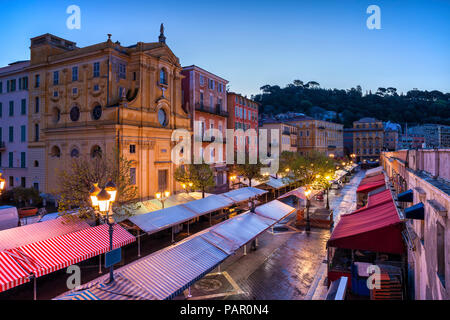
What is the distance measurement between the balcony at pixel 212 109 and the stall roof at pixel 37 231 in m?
24.7

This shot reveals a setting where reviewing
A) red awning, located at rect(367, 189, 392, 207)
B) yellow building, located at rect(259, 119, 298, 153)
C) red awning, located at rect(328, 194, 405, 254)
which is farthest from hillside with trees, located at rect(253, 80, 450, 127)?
red awning, located at rect(328, 194, 405, 254)

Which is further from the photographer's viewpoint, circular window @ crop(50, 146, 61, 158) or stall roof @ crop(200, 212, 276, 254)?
circular window @ crop(50, 146, 61, 158)

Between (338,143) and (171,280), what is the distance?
9816 cm

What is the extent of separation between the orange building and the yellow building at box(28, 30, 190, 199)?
4.37 m

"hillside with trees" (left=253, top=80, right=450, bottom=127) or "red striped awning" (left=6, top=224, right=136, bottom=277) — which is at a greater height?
"hillside with trees" (left=253, top=80, right=450, bottom=127)

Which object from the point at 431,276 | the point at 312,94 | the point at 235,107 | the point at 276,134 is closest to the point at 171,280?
the point at 431,276

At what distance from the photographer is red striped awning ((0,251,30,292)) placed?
9898mm

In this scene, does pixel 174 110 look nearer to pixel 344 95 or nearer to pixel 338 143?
pixel 338 143

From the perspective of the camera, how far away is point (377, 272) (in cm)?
1078

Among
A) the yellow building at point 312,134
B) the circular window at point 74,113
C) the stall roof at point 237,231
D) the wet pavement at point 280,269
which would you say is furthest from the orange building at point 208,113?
the yellow building at point 312,134

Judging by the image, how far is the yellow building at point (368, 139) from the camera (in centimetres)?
9588

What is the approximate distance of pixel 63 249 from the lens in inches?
503

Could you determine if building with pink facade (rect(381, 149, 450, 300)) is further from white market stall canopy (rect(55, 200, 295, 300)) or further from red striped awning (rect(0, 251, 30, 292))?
red striped awning (rect(0, 251, 30, 292))

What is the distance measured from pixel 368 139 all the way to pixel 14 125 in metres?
99.4
